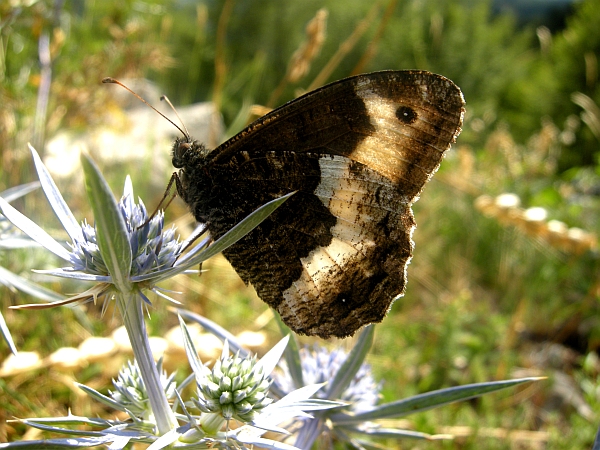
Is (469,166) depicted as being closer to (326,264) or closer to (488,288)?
(488,288)

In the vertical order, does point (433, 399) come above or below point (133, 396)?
below

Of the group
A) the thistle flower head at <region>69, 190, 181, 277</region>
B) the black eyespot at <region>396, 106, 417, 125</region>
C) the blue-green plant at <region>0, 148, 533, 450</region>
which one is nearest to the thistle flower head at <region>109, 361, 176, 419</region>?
the blue-green plant at <region>0, 148, 533, 450</region>

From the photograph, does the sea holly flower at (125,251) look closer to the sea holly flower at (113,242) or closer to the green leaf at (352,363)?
the sea holly flower at (113,242)

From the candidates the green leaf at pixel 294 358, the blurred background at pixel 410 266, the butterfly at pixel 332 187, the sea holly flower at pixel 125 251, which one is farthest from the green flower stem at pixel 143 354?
the blurred background at pixel 410 266

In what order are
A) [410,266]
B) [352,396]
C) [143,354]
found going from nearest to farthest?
[143,354] < [352,396] < [410,266]

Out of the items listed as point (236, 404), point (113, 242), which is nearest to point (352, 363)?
point (236, 404)

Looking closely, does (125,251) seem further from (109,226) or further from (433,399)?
(433,399)
